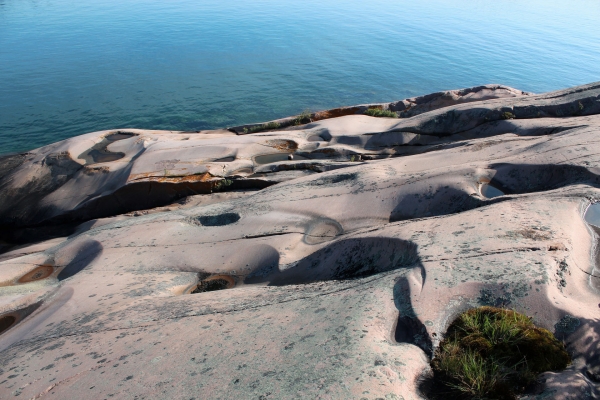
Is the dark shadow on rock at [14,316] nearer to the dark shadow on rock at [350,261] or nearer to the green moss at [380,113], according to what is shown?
the dark shadow on rock at [350,261]

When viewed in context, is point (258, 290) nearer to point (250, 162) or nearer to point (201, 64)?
point (250, 162)

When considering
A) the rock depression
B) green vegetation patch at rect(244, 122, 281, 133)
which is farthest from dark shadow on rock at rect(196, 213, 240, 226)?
green vegetation patch at rect(244, 122, 281, 133)

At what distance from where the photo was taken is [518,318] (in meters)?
4.86

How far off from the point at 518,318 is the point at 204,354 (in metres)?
3.63

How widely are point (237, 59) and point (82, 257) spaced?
33.7m

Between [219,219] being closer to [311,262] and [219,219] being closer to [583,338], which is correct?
[311,262]

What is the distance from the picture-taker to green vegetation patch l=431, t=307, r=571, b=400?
4242 mm

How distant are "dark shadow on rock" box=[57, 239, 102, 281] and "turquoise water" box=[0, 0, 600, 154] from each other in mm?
17711

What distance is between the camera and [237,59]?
4050cm

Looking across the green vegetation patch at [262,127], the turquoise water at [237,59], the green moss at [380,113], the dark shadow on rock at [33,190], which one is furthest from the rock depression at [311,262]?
the turquoise water at [237,59]

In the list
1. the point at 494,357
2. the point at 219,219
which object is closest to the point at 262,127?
the point at 219,219

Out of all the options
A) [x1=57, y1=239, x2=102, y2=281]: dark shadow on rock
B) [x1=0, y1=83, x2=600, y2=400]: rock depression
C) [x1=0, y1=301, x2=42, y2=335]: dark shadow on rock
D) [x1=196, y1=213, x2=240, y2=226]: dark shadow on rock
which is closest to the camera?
[x1=0, y1=83, x2=600, y2=400]: rock depression

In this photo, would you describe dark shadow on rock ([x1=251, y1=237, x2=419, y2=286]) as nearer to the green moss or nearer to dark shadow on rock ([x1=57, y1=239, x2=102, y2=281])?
dark shadow on rock ([x1=57, y1=239, x2=102, y2=281])

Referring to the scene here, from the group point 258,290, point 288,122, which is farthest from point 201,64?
point 258,290
